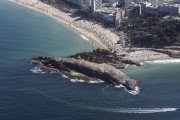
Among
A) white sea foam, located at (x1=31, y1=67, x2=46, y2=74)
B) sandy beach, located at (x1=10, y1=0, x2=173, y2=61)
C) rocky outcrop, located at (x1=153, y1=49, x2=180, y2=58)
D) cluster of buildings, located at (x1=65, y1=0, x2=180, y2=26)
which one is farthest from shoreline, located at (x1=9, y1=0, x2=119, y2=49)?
white sea foam, located at (x1=31, y1=67, x2=46, y2=74)

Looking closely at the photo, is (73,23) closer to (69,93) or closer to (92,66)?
(92,66)

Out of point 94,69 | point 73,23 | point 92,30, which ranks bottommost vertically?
point 94,69

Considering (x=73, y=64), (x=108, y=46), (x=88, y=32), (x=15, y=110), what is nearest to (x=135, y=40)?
(x=108, y=46)

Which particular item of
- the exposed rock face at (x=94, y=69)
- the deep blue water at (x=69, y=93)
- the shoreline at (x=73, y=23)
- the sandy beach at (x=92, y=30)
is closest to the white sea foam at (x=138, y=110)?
the deep blue water at (x=69, y=93)

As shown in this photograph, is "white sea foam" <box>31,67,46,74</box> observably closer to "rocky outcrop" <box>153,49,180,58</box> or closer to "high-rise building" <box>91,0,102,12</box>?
"rocky outcrop" <box>153,49,180,58</box>

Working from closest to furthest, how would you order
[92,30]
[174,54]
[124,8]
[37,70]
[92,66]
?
[92,66]
[37,70]
[174,54]
[92,30]
[124,8]

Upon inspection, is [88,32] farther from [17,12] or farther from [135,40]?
[17,12]

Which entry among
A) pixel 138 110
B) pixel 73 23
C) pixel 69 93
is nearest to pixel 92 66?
pixel 69 93
